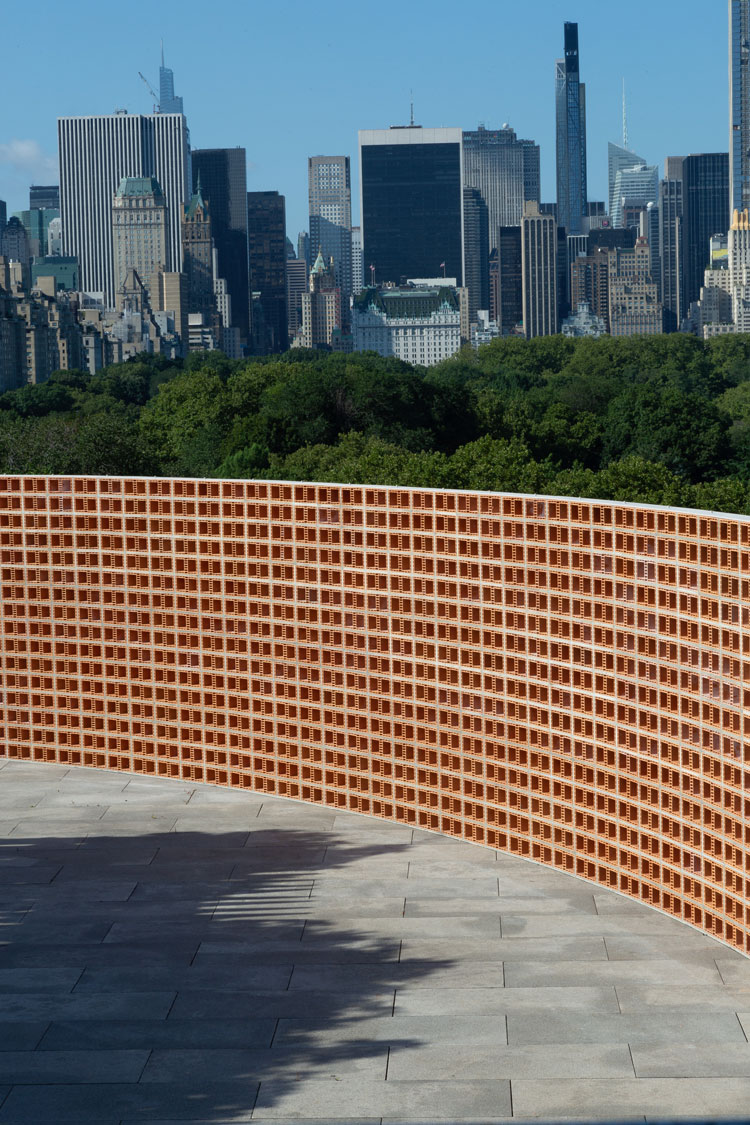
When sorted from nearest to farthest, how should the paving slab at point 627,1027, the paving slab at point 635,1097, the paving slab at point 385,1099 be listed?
the paving slab at point 635,1097 < the paving slab at point 385,1099 < the paving slab at point 627,1027

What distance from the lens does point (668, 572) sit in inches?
701

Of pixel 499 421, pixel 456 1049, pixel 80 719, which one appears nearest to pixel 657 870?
pixel 456 1049

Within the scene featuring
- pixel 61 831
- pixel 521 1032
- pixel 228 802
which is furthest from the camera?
pixel 228 802

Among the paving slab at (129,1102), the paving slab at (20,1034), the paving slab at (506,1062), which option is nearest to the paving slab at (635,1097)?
the paving slab at (506,1062)

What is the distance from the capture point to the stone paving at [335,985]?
44.5ft

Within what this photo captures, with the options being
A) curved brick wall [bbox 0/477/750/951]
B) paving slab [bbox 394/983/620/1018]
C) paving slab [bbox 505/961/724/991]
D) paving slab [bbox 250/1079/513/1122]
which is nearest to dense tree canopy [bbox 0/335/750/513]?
curved brick wall [bbox 0/477/750/951]

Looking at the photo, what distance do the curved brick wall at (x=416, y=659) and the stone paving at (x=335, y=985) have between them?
81cm

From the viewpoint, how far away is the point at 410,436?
270 ft

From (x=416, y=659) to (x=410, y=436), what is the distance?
202 feet

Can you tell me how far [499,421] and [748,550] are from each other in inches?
3085

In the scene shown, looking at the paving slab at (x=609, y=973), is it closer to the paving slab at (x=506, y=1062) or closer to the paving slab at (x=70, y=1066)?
the paving slab at (x=506, y=1062)

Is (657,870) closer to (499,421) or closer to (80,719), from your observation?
(80,719)

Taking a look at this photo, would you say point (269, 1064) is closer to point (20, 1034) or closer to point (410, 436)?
point (20, 1034)

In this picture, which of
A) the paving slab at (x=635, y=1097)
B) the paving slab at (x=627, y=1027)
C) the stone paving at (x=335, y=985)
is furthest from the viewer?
the paving slab at (x=627, y=1027)
